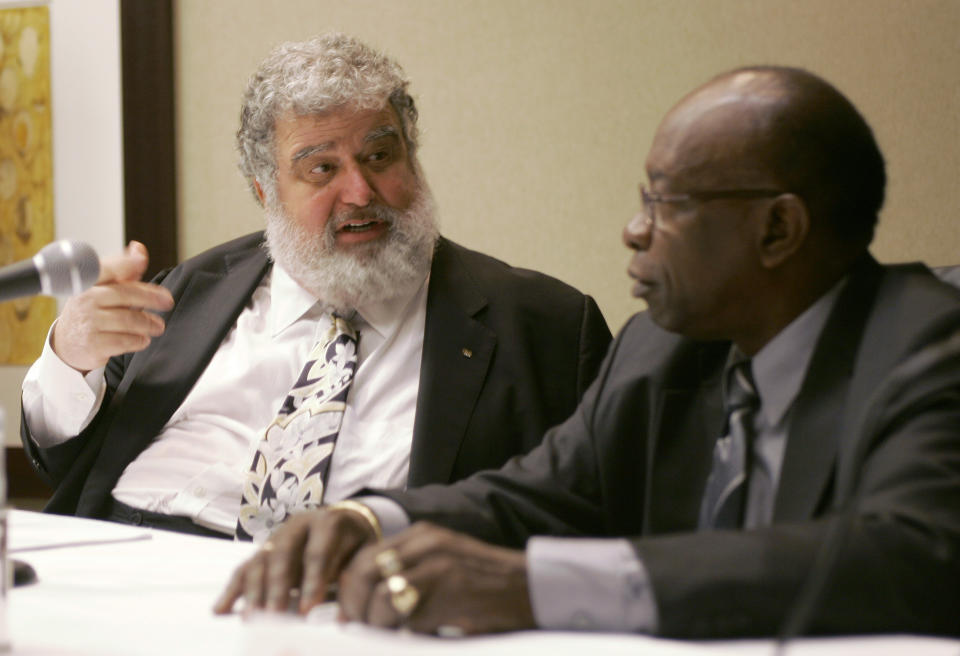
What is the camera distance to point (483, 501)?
1684 mm

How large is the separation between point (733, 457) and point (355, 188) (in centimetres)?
134

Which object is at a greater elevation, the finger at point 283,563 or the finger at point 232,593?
the finger at point 283,563

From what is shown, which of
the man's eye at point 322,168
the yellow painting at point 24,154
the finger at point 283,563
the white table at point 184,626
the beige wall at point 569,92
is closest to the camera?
the white table at point 184,626

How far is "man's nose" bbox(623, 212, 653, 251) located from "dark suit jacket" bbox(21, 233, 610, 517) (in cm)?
85

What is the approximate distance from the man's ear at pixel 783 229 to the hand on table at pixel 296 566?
0.72 m

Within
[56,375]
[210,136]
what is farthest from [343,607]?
[210,136]

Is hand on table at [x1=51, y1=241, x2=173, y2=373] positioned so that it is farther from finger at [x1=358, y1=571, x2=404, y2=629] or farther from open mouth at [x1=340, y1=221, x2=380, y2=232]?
finger at [x1=358, y1=571, x2=404, y2=629]

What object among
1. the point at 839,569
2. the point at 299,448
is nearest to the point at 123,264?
the point at 299,448

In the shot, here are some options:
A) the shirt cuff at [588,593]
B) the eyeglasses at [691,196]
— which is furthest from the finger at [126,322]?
the shirt cuff at [588,593]

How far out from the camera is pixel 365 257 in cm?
258

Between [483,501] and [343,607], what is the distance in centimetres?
52

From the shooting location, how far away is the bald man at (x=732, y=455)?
115cm

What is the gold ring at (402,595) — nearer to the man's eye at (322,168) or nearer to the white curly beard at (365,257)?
the white curly beard at (365,257)

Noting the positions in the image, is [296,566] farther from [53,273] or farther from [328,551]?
[53,273]
